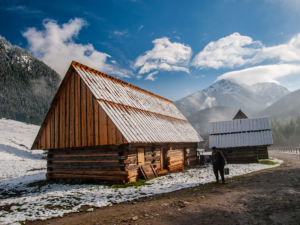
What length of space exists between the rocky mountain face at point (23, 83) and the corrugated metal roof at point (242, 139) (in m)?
115

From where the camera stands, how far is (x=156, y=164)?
15008 millimetres

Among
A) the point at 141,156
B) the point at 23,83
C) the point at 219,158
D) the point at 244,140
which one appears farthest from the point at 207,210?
the point at 23,83

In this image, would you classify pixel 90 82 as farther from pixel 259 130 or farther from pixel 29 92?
pixel 29 92

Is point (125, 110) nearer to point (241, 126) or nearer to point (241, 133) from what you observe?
point (241, 133)

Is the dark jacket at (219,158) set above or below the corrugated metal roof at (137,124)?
below

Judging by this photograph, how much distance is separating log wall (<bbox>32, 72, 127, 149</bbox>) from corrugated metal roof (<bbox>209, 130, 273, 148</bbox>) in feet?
52.8

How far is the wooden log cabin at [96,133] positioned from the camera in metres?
11.7

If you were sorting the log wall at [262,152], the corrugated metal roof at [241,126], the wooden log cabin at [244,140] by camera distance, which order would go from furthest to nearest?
the corrugated metal roof at [241,126] → the log wall at [262,152] → the wooden log cabin at [244,140]

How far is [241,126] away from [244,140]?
312 cm

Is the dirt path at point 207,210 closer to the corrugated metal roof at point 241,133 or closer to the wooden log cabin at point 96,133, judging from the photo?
the wooden log cabin at point 96,133

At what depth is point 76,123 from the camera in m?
13.0

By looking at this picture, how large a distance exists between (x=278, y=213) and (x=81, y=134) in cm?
1073

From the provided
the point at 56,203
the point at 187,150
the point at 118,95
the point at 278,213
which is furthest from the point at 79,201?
the point at 187,150

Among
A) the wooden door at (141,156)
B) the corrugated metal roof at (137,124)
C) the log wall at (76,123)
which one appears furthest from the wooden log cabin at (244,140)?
the log wall at (76,123)
